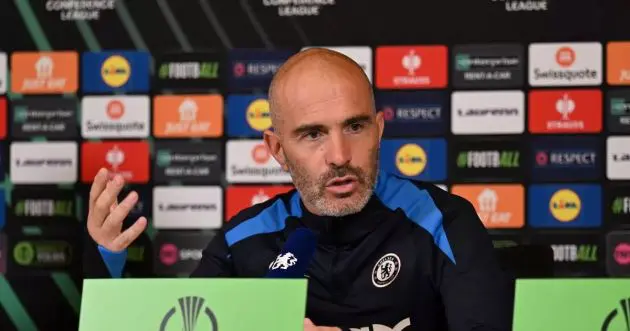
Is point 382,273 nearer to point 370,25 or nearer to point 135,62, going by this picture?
point 370,25

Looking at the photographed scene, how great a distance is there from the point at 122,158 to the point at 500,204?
45.0 inches

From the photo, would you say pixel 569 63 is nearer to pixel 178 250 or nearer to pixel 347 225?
pixel 347 225

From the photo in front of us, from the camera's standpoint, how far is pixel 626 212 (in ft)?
7.73

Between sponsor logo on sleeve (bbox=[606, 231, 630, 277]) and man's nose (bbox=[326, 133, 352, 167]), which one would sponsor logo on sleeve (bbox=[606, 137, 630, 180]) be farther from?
man's nose (bbox=[326, 133, 352, 167])

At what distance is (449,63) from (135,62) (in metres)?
0.95

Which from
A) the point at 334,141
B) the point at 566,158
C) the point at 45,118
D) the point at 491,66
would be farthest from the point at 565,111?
the point at 45,118

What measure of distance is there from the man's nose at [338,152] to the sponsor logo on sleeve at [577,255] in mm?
1180

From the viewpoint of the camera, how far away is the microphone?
1.18 metres

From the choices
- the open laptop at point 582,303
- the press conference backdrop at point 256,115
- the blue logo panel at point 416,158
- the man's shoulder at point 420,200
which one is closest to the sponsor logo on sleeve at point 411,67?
the press conference backdrop at point 256,115

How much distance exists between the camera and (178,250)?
97.8 inches

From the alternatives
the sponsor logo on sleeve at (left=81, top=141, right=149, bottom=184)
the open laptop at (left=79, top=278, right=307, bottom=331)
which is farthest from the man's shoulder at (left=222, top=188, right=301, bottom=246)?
the sponsor logo on sleeve at (left=81, top=141, right=149, bottom=184)

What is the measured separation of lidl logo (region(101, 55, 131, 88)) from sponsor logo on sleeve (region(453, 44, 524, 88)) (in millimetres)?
1000

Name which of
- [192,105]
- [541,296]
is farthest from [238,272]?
[192,105]

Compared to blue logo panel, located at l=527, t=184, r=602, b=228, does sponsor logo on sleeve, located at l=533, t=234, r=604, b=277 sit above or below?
below
